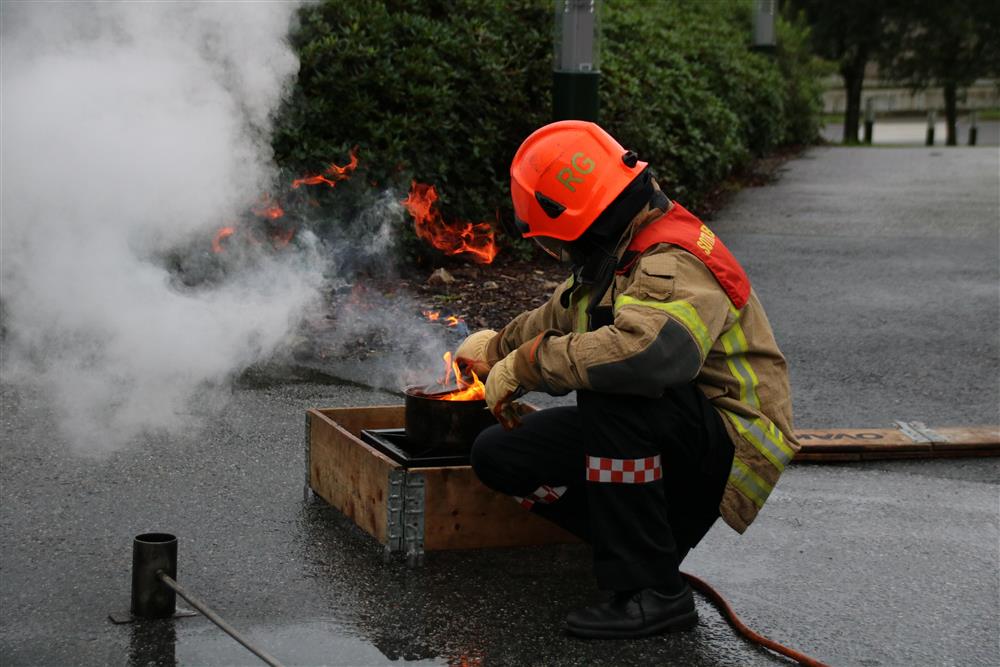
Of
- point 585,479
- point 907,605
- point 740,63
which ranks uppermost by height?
point 740,63

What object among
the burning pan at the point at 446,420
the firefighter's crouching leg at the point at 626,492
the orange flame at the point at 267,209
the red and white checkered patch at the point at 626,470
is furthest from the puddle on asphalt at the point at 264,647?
the orange flame at the point at 267,209

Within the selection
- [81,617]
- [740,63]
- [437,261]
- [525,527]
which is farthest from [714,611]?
[740,63]

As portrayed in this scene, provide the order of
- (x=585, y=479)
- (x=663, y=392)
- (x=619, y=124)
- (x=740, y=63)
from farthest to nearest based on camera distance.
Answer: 1. (x=740, y=63)
2. (x=619, y=124)
3. (x=585, y=479)
4. (x=663, y=392)

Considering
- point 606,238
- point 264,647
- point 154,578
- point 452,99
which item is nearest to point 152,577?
point 154,578

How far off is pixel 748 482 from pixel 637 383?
48cm

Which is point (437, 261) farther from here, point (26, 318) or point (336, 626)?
point (336, 626)

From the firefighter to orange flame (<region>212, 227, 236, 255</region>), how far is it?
3.63 metres

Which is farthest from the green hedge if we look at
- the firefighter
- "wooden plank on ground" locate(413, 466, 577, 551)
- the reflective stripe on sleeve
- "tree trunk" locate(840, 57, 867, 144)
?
"tree trunk" locate(840, 57, 867, 144)

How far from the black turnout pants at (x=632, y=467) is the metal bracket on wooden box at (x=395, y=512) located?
1.11 ft

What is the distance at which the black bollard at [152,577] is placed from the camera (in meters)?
3.91

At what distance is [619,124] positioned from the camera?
10.6 meters

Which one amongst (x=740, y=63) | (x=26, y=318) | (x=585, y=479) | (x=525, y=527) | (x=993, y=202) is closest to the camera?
(x=585, y=479)

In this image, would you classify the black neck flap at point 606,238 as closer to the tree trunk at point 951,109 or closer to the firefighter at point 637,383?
the firefighter at point 637,383

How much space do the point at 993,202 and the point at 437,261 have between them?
6.91 meters
